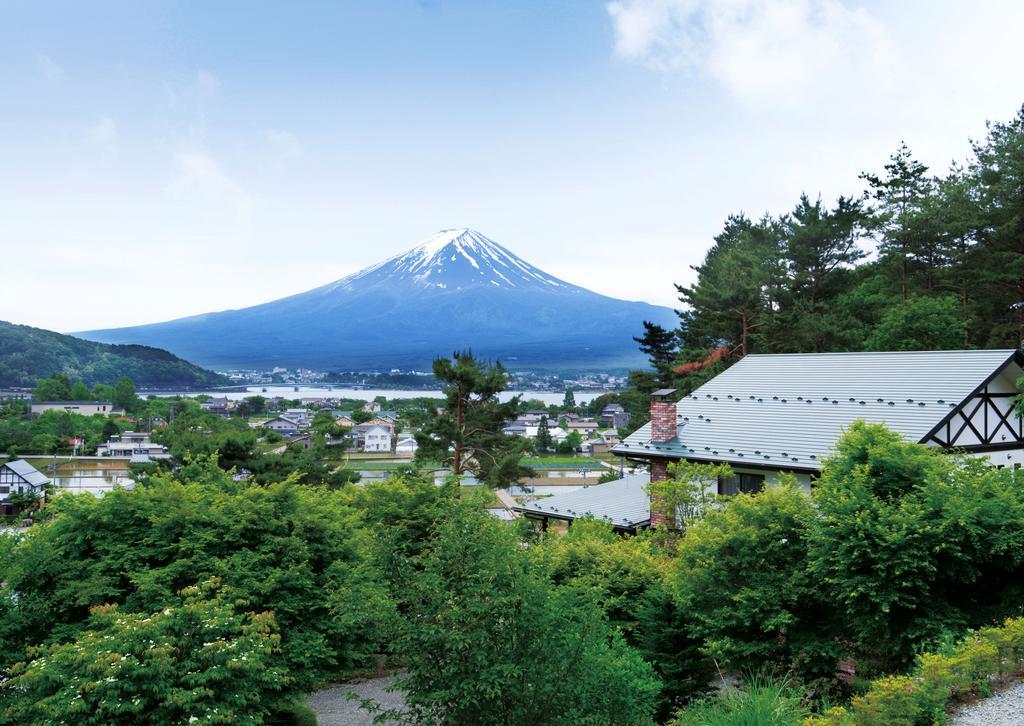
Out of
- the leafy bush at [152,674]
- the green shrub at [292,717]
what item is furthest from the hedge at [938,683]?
the green shrub at [292,717]

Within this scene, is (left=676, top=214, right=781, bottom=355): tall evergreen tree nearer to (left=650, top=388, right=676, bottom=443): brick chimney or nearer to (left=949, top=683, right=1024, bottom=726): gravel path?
(left=650, top=388, right=676, bottom=443): brick chimney

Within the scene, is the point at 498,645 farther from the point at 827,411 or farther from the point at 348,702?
the point at 827,411

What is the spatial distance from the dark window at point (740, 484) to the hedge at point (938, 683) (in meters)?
8.40

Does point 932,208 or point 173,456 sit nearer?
point 173,456

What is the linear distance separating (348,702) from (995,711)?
11.2 metres

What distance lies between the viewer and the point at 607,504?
21.0 metres

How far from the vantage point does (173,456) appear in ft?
92.8

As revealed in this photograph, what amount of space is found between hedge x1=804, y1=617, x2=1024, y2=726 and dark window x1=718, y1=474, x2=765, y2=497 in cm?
840

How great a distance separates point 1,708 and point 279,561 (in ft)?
13.6

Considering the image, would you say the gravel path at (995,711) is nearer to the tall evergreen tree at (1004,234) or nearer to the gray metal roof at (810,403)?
the gray metal roof at (810,403)

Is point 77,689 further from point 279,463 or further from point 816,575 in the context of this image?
point 279,463

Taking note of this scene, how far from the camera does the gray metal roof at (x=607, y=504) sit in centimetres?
1964

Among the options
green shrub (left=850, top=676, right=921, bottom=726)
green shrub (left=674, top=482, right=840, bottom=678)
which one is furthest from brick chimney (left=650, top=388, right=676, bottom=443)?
green shrub (left=850, top=676, right=921, bottom=726)

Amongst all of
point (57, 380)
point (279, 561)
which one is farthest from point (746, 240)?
point (57, 380)
